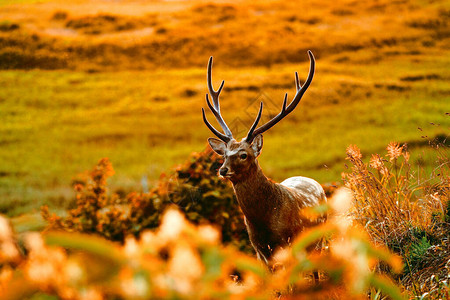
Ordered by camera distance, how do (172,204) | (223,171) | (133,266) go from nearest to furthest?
(133,266)
(223,171)
(172,204)

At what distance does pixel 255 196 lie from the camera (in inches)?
143

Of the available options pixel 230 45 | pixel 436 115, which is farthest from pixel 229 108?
pixel 436 115

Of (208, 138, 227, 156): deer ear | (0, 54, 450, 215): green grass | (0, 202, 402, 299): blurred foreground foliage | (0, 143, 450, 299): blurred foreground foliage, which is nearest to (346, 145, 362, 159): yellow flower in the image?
(0, 143, 450, 299): blurred foreground foliage

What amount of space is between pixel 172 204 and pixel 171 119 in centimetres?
762

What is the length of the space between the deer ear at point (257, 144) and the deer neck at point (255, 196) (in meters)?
0.11

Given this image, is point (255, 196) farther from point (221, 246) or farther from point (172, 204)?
point (172, 204)

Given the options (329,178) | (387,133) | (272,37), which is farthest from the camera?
(272,37)

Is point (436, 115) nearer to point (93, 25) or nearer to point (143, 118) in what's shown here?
point (143, 118)

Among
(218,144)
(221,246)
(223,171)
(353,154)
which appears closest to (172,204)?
(218,144)

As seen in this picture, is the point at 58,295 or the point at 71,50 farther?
the point at 71,50

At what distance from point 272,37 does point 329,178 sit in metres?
7.92

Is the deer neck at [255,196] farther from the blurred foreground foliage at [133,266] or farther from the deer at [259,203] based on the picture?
the blurred foreground foliage at [133,266]

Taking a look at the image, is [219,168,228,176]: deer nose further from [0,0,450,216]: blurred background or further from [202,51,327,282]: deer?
[0,0,450,216]: blurred background

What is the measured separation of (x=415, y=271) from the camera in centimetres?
333
